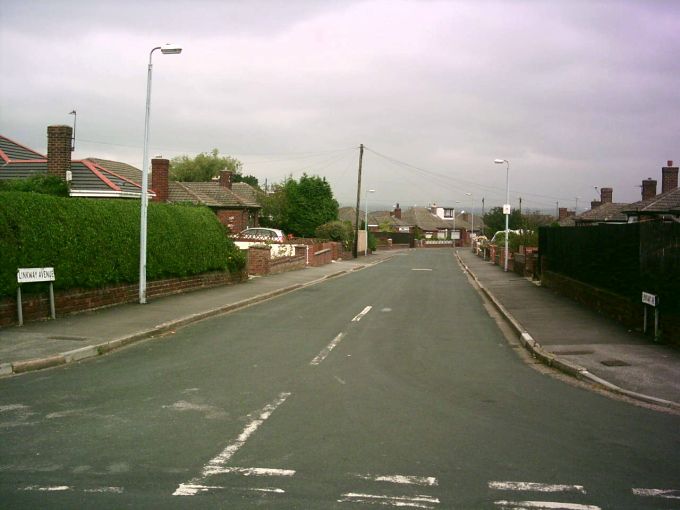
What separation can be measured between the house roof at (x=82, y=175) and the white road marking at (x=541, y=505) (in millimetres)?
24662

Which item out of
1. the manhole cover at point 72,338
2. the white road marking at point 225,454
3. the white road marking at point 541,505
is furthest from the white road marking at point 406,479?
the manhole cover at point 72,338

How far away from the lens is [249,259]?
30.8m

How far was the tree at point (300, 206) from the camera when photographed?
5462 centimetres

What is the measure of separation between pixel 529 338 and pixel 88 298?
10.1 meters

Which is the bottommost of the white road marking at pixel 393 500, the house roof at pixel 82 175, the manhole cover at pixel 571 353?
the white road marking at pixel 393 500

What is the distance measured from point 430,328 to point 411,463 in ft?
30.7

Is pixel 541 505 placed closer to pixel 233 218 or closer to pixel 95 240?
pixel 95 240

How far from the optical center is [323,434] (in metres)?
6.67

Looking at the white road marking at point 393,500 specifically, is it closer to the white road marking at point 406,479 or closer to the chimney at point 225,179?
the white road marking at point 406,479

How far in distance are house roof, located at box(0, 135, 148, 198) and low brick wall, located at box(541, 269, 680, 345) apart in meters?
17.6

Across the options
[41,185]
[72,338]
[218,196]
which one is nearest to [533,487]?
[72,338]

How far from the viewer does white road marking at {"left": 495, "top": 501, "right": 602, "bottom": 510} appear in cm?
493

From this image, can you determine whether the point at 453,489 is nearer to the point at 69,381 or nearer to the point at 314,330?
the point at 69,381

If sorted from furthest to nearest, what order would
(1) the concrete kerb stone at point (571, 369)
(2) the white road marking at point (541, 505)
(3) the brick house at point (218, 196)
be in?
(3) the brick house at point (218, 196) → (1) the concrete kerb stone at point (571, 369) → (2) the white road marking at point (541, 505)
